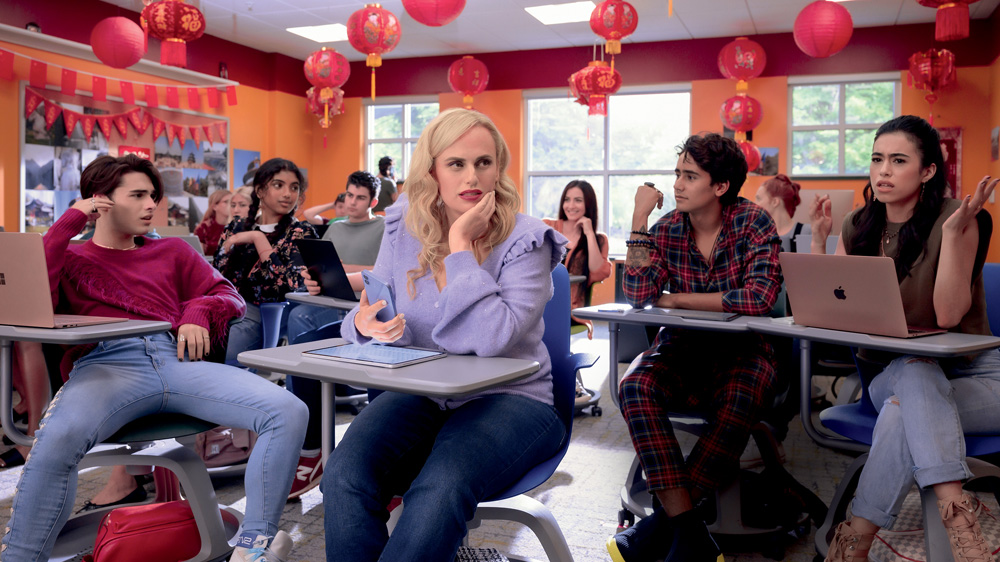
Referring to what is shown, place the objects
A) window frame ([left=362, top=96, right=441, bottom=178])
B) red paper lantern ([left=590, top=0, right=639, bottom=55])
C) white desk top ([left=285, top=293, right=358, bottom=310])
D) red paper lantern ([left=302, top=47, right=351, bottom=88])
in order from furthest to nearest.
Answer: window frame ([left=362, top=96, right=441, bottom=178]) → red paper lantern ([left=302, top=47, right=351, bottom=88]) → red paper lantern ([left=590, top=0, right=639, bottom=55]) → white desk top ([left=285, top=293, right=358, bottom=310])

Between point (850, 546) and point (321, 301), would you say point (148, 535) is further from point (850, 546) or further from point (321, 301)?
point (850, 546)

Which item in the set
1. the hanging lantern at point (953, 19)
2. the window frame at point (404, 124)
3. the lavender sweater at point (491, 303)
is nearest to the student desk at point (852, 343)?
the lavender sweater at point (491, 303)

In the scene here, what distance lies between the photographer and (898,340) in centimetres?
162

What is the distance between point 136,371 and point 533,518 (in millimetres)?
1053

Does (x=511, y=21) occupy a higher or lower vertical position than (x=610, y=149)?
higher

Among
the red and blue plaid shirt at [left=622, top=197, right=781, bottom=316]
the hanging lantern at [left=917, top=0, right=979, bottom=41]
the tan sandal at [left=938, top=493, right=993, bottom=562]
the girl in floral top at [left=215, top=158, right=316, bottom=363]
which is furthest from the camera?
the hanging lantern at [left=917, top=0, right=979, bottom=41]

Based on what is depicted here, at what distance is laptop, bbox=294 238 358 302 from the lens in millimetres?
2574

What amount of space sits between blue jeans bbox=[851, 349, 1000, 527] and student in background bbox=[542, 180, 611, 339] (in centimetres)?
211

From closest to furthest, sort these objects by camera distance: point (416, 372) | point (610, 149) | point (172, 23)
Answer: point (416, 372) < point (172, 23) < point (610, 149)

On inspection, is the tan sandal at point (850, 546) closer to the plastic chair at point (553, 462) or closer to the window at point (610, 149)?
the plastic chair at point (553, 462)

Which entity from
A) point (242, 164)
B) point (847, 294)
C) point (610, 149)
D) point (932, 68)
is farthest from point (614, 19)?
point (242, 164)

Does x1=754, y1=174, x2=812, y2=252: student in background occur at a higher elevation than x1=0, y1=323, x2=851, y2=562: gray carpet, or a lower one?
higher

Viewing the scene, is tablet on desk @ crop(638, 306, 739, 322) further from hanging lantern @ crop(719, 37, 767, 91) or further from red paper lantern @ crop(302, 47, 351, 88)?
hanging lantern @ crop(719, 37, 767, 91)

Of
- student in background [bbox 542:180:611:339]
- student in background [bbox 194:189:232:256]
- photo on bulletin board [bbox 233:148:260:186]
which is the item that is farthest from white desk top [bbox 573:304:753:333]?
photo on bulletin board [bbox 233:148:260:186]
